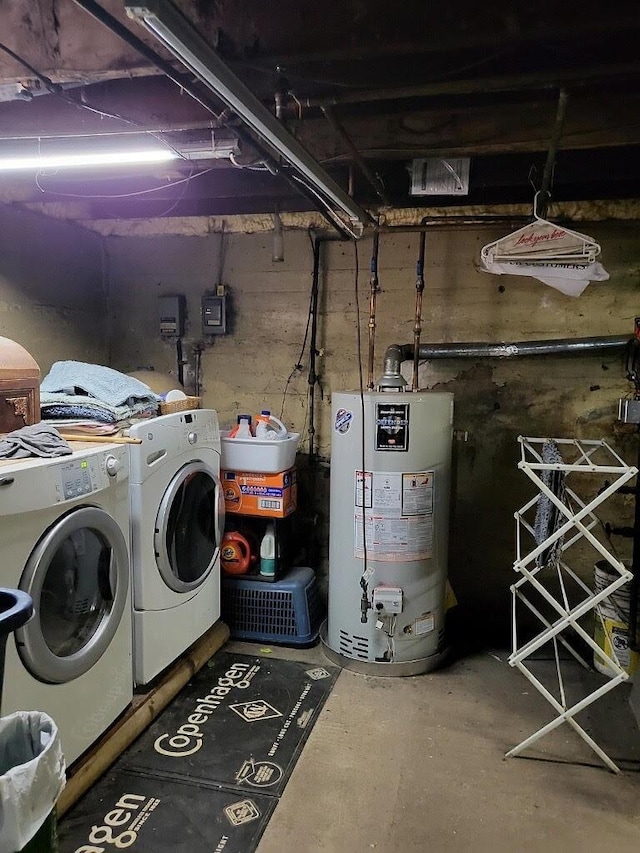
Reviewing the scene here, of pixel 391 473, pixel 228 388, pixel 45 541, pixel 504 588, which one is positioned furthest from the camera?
pixel 228 388

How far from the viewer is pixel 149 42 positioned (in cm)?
164

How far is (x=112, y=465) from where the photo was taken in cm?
204

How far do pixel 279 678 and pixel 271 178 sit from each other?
239 centimetres

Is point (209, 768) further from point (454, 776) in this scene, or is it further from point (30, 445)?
point (30, 445)

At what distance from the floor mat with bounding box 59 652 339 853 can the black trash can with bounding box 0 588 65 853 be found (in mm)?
776

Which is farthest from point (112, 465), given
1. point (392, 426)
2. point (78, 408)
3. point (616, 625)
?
point (616, 625)

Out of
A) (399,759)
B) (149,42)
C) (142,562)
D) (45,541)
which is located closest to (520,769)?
(399,759)

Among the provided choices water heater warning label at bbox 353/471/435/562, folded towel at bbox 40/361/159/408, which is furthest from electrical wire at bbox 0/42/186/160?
water heater warning label at bbox 353/471/435/562

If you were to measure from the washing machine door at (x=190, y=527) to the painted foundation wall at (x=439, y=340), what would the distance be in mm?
768

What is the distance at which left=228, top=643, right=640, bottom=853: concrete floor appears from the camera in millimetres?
1808

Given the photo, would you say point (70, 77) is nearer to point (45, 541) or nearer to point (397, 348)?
point (45, 541)

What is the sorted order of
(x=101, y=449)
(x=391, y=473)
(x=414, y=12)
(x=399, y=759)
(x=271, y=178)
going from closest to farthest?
1. (x=414, y=12)
2. (x=101, y=449)
3. (x=399, y=759)
4. (x=391, y=473)
5. (x=271, y=178)

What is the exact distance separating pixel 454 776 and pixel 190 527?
146 centimetres

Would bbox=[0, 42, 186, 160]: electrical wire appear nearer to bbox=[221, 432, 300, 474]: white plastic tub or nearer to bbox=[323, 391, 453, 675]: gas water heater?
bbox=[323, 391, 453, 675]: gas water heater
